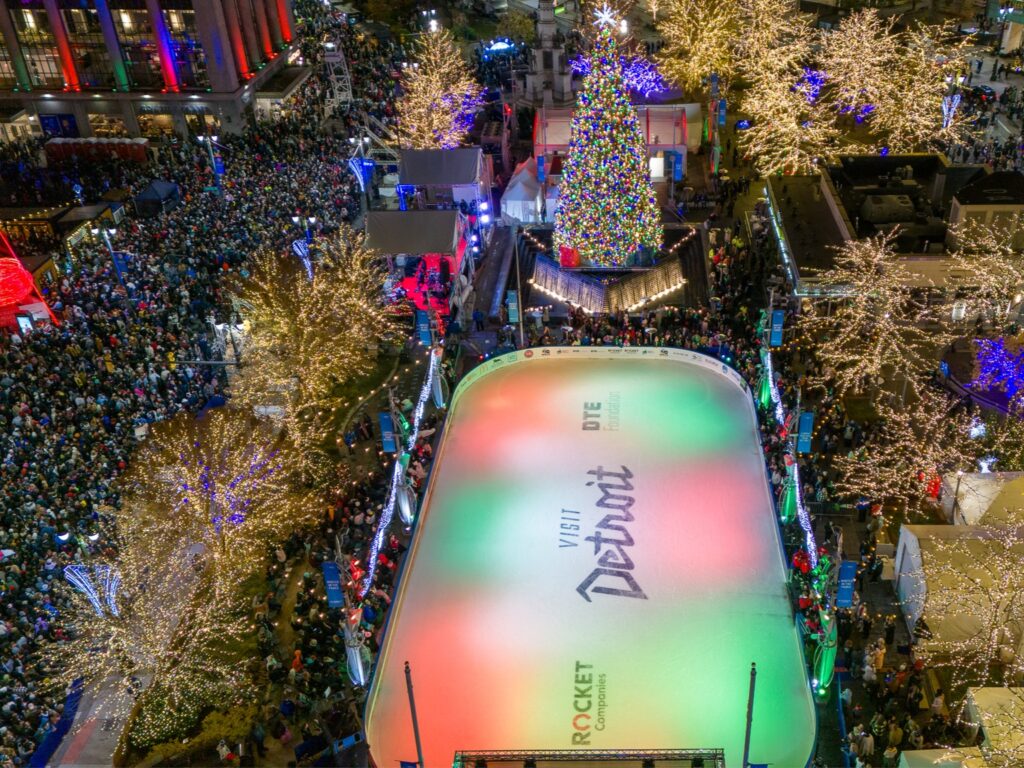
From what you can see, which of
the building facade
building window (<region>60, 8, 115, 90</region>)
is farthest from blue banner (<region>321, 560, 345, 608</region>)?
building window (<region>60, 8, 115, 90</region>)

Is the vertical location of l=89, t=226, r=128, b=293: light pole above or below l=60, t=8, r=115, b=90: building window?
below

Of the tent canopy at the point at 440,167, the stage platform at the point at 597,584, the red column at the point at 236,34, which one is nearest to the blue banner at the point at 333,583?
the stage platform at the point at 597,584

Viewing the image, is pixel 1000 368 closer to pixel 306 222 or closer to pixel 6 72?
pixel 306 222

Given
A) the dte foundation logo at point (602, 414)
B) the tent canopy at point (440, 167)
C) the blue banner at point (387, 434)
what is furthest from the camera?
the tent canopy at point (440, 167)

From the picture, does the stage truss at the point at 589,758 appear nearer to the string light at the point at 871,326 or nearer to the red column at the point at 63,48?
the string light at the point at 871,326

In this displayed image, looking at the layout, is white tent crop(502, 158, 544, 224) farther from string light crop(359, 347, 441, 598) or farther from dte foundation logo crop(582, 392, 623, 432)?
dte foundation logo crop(582, 392, 623, 432)
